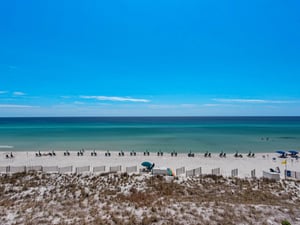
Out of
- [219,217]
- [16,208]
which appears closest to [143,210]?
[219,217]

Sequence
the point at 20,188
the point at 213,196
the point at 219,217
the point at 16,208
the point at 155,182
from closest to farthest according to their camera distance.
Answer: the point at 219,217, the point at 16,208, the point at 213,196, the point at 20,188, the point at 155,182

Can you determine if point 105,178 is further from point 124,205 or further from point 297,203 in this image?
point 297,203

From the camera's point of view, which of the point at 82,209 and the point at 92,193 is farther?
the point at 92,193

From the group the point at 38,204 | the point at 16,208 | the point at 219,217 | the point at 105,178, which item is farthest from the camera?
the point at 105,178

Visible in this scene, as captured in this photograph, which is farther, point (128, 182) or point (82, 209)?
point (128, 182)

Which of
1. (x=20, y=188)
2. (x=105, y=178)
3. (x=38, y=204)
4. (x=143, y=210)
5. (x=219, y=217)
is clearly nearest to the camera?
(x=219, y=217)

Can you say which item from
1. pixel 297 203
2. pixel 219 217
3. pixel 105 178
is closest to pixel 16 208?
pixel 105 178

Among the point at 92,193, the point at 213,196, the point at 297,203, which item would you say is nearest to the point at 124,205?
the point at 92,193

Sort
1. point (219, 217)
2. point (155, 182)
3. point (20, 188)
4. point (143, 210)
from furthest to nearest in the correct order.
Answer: point (155, 182)
point (20, 188)
point (143, 210)
point (219, 217)

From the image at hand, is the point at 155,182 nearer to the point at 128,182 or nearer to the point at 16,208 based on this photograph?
the point at 128,182
